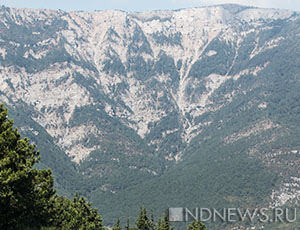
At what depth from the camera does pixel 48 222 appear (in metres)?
65.8

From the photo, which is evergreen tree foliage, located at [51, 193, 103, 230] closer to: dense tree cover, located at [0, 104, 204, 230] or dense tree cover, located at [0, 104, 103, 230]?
dense tree cover, located at [0, 104, 204, 230]

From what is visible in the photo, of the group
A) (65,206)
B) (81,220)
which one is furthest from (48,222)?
(65,206)

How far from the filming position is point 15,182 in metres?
45.8

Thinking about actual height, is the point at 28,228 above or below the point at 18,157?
below

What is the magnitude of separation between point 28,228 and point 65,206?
48.0m

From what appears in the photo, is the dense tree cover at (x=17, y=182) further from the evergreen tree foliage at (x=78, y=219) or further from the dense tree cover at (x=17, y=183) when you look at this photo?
the evergreen tree foliage at (x=78, y=219)

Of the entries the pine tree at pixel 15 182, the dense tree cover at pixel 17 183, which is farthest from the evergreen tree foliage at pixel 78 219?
the pine tree at pixel 15 182

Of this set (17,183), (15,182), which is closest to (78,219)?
(17,183)

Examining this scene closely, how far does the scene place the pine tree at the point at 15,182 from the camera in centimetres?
4391

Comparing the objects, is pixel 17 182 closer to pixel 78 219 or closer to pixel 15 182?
pixel 15 182

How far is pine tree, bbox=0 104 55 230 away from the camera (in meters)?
43.9

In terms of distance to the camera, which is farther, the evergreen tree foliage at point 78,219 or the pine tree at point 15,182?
the evergreen tree foliage at point 78,219

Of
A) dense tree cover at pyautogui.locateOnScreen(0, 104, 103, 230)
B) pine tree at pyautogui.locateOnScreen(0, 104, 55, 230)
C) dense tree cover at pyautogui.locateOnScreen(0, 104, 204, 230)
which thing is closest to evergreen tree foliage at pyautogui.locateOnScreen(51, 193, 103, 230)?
dense tree cover at pyautogui.locateOnScreen(0, 104, 204, 230)

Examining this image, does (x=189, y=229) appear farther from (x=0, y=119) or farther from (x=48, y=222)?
(x=0, y=119)
